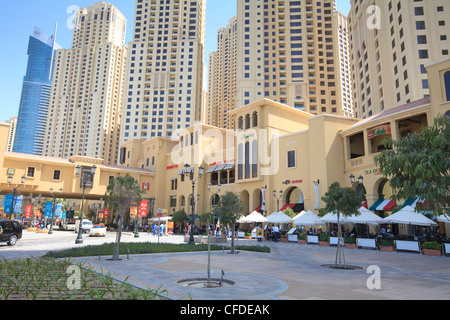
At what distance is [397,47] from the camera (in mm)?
46812

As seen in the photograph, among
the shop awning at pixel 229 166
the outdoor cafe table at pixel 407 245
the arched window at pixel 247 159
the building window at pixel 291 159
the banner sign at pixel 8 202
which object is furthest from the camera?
the shop awning at pixel 229 166

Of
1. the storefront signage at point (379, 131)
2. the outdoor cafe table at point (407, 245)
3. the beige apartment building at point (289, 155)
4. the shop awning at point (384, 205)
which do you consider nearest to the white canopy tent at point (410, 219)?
the outdoor cafe table at point (407, 245)

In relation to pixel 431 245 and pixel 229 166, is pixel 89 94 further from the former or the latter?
pixel 431 245

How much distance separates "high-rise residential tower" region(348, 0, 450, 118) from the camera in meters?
43.1

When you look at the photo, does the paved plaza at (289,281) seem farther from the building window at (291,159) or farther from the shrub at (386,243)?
the building window at (291,159)

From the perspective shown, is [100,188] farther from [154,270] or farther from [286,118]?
[154,270]

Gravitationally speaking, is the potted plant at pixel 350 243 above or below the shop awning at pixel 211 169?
below

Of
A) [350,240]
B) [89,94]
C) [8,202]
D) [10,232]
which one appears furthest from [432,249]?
[89,94]

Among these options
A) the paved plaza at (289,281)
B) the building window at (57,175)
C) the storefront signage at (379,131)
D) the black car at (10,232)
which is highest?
the storefront signage at (379,131)

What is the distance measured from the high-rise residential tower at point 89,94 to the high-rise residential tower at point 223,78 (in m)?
35.6

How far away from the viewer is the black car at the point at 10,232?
1916 cm

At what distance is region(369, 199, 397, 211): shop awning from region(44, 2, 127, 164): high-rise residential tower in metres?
99.3

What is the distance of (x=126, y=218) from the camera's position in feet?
186

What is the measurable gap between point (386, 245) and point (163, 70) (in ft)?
282
